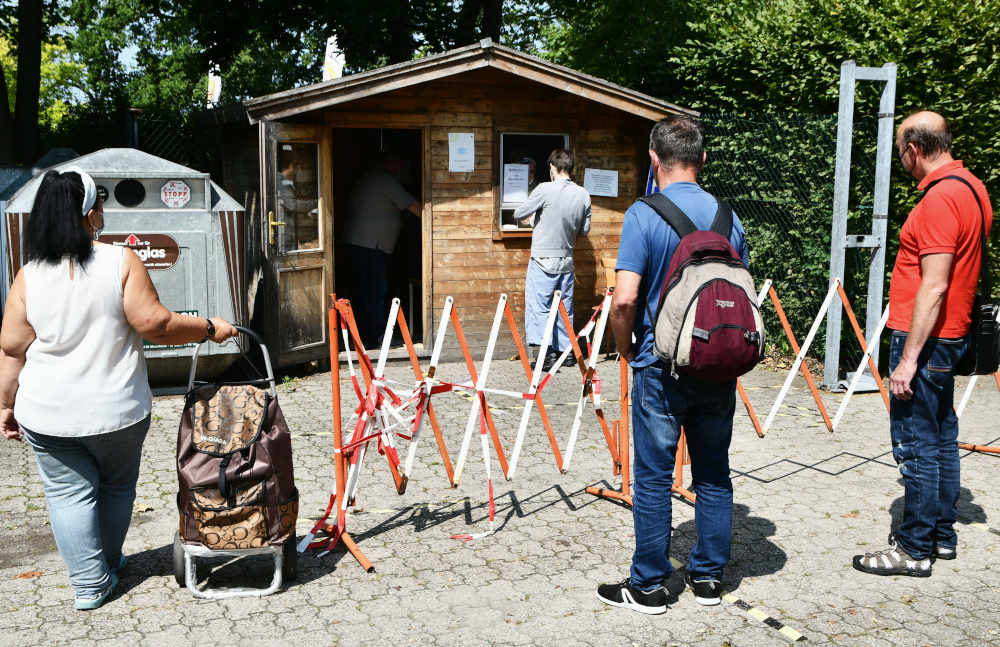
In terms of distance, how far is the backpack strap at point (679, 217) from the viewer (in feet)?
13.1

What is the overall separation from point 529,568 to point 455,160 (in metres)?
5.93

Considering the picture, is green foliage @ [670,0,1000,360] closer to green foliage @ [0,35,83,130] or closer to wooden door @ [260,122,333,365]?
wooden door @ [260,122,333,365]

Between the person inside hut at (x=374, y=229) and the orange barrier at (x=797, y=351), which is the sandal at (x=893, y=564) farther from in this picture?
the person inside hut at (x=374, y=229)

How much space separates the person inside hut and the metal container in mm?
2003

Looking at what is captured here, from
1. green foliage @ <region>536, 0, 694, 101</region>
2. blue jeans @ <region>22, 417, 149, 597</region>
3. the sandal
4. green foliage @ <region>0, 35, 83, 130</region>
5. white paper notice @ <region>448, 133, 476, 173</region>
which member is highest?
green foliage @ <region>0, 35, 83, 130</region>

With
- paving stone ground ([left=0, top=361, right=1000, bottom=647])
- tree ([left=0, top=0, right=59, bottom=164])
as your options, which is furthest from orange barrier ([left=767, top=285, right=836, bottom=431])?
tree ([left=0, top=0, right=59, bottom=164])

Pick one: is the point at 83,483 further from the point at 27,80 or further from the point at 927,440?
the point at 27,80

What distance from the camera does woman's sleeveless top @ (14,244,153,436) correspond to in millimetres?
4004

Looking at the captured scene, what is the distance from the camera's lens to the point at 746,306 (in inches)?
153

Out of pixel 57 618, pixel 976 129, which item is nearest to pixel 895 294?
pixel 57 618

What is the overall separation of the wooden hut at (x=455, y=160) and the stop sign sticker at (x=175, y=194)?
3.07ft

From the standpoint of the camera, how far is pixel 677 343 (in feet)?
12.6

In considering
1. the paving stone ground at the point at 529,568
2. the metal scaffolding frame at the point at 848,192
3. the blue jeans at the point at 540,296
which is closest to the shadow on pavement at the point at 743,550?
the paving stone ground at the point at 529,568

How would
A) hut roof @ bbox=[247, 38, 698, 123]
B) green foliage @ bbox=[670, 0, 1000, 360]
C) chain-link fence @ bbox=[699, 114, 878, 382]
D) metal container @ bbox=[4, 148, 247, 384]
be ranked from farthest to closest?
chain-link fence @ bbox=[699, 114, 878, 382]
hut roof @ bbox=[247, 38, 698, 123]
green foliage @ bbox=[670, 0, 1000, 360]
metal container @ bbox=[4, 148, 247, 384]
